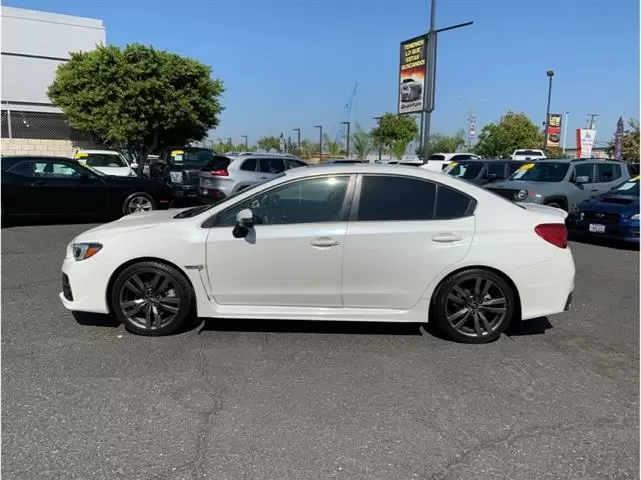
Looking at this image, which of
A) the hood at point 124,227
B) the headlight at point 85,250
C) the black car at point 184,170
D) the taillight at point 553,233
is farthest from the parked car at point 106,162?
the taillight at point 553,233

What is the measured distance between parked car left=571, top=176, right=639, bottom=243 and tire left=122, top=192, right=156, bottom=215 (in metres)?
9.18

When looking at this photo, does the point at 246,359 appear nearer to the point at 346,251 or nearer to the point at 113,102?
the point at 346,251

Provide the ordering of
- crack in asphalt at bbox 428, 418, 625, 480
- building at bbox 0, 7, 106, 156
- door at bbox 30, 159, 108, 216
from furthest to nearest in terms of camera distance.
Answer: building at bbox 0, 7, 106, 156 → door at bbox 30, 159, 108, 216 → crack in asphalt at bbox 428, 418, 625, 480

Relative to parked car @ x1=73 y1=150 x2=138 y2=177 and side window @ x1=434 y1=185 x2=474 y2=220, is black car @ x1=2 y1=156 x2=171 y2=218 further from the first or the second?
side window @ x1=434 y1=185 x2=474 y2=220

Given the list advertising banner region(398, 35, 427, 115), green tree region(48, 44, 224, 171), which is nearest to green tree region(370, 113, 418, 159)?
green tree region(48, 44, 224, 171)

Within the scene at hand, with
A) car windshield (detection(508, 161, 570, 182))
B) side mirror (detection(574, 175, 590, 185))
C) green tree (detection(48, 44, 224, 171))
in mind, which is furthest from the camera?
green tree (detection(48, 44, 224, 171))

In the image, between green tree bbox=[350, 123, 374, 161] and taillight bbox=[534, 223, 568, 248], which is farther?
green tree bbox=[350, 123, 374, 161]

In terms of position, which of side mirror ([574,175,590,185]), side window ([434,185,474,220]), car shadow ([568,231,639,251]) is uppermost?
side window ([434,185,474,220])

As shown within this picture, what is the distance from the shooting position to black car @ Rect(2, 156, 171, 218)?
36.2 ft

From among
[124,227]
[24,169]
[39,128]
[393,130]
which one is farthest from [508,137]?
[124,227]

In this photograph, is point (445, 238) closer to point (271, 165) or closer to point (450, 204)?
point (450, 204)

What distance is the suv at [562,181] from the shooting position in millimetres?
12367

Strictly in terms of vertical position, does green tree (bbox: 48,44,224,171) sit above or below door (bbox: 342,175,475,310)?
above

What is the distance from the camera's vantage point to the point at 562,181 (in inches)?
500
